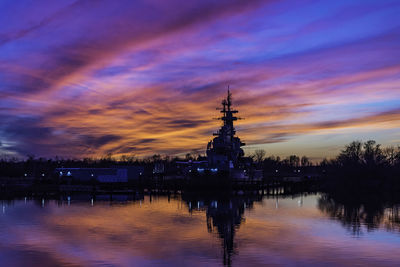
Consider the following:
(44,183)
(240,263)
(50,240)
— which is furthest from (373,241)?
(44,183)

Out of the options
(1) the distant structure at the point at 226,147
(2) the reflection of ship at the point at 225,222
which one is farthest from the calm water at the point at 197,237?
(1) the distant structure at the point at 226,147

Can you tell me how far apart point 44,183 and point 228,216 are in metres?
55.1

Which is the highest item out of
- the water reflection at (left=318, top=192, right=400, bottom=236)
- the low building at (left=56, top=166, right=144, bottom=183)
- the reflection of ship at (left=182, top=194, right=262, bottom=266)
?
the low building at (left=56, top=166, right=144, bottom=183)

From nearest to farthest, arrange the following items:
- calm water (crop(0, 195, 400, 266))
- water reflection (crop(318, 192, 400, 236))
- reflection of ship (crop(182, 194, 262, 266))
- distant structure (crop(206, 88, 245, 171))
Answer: calm water (crop(0, 195, 400, 266))
reflection of ship (crop(182, 194, 262, 266))
water reflection (crop(318, 192, 400, 236))
distant structure (crop(206, 88, 245, 171))

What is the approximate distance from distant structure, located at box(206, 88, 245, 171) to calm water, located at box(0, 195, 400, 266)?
45985 millimetres

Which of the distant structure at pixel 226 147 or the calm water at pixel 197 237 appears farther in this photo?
the distant structure at pixel 226 147

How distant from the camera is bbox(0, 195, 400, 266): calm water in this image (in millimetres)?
22766

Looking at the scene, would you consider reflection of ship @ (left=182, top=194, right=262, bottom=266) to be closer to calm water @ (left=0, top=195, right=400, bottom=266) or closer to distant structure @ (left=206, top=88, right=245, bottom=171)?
calm water @ (left=0, top=195, right=400, bottom=266)

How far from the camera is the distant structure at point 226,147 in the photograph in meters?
92.4

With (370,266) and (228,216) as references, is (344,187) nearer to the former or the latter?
(228,216)

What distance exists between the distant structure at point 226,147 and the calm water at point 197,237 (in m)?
46.0

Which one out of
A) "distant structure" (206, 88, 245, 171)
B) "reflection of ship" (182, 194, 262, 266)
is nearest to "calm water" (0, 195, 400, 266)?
"reflection of ship" (182, 194, 262, 266)

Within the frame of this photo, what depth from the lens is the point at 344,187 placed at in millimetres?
88000

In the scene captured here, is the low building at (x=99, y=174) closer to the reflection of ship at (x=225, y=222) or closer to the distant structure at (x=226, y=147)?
the distant structure at (x=226, y=147)
